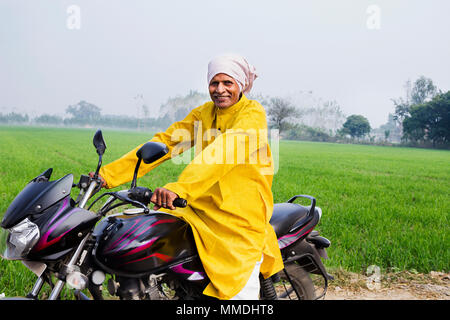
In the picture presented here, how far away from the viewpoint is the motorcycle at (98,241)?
5.09 ft

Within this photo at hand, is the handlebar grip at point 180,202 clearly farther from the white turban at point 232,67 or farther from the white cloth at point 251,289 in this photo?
the white turban at point 232,67

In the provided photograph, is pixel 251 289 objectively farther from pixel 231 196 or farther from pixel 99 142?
pixel 99 142

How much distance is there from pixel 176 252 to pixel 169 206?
1.07 feet

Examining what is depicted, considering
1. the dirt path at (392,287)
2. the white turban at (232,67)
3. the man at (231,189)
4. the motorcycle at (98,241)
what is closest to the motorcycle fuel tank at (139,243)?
the motorcycle at (98,241)

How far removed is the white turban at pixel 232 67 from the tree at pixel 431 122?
4943cm

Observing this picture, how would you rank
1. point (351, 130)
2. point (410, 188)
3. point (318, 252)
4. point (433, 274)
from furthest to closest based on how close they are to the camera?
1. point (351, 130)
2. point (410, 188)
3. point (433, 274)
4. point (318, 252)

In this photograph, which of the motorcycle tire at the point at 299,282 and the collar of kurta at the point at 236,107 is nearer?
the collar of kurta at the point at 236,107

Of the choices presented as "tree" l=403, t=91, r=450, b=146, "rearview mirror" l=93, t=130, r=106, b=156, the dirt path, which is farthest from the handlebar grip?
"tree" l=403, t=91, r=450, b=146

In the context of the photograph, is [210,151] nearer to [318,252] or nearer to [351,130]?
Result: [318,252]

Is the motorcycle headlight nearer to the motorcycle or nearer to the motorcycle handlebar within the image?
the motorcycle

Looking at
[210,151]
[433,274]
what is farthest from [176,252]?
[433,274]

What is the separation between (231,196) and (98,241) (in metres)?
0.69

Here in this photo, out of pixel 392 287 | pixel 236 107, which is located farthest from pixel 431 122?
pixel 236 107
